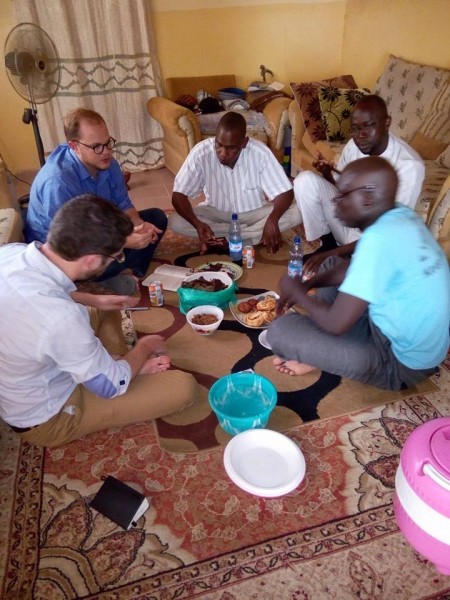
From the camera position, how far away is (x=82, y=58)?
4.39 m

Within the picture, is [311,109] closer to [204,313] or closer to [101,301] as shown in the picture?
[204,313]

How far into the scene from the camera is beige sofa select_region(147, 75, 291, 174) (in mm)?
4043

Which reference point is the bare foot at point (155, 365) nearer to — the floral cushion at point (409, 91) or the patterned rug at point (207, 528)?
the patterned rug at point (207, 528)

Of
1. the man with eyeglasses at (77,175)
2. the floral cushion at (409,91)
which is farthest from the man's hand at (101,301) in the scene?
the floral cushion at (409,91)

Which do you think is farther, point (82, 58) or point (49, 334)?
point (82, 58)

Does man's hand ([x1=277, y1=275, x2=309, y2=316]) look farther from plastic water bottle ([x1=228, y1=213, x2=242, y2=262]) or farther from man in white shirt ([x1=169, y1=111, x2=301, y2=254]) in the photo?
man in white shirt ([x1=169, y1=111, x2=301, y2=254])

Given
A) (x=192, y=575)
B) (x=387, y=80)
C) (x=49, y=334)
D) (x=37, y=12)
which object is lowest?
(x=192, y=575)

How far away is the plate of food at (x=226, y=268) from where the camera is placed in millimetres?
2656

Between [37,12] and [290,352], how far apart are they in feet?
13.9

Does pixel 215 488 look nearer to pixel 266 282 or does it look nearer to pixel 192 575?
pixel 192 575

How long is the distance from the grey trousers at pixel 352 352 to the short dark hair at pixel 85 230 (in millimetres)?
898

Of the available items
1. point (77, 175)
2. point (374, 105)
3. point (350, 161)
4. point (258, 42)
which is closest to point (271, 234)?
point (350, 161)

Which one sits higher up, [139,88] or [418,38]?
[418,38]

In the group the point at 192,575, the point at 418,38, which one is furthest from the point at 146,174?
the point at 192,575
